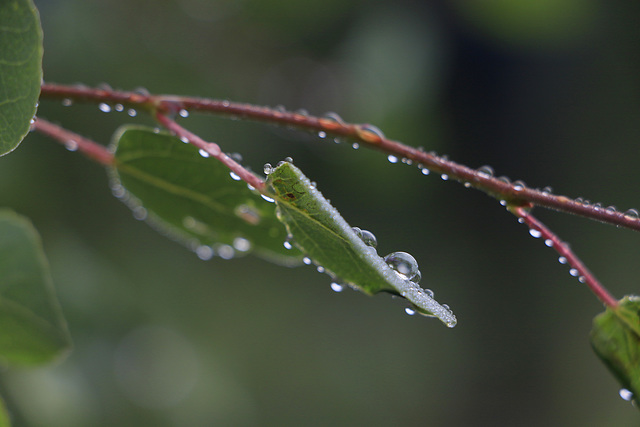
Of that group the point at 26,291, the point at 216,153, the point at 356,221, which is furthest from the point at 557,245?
the point at 356,221

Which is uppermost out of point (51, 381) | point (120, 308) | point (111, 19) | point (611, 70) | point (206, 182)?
point (111, 19)

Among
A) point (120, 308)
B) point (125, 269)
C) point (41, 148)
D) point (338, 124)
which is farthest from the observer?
point (125, 269)

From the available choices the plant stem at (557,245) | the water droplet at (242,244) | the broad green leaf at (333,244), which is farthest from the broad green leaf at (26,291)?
the plant stem at (557,245)

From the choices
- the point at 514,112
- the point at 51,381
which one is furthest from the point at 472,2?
the point at 51,381

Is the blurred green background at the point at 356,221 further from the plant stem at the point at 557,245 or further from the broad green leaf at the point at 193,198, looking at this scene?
the plant stem at the point at 557,245

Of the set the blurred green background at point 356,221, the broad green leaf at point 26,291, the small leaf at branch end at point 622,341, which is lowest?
the small leaf at branch end at point 622,341

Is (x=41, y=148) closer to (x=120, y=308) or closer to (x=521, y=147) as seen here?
(x=120, y=308)
